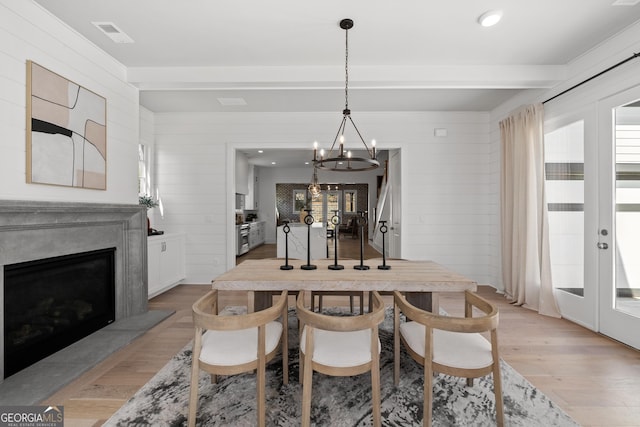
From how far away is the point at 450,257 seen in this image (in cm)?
467

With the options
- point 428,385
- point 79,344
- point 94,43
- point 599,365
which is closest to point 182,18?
point 94,43

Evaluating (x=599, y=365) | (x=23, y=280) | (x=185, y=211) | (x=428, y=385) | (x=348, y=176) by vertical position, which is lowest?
(x=599, y=365)

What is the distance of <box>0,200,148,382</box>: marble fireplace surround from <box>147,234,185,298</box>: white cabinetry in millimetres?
515

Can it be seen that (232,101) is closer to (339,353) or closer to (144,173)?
(144,173)

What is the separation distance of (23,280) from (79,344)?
733mm

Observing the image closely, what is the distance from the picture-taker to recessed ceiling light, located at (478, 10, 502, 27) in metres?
2.35

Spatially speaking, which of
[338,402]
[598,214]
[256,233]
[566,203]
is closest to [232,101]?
[338,402]

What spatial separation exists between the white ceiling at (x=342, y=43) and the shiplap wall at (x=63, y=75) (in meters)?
0.14

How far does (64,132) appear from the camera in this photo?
251 centimetres

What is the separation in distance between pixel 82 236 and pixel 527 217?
477cm

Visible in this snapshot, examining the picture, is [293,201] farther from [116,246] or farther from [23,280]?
[23,280]

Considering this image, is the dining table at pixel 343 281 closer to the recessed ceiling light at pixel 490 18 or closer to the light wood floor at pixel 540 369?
the light wood floor at pixel 540 369

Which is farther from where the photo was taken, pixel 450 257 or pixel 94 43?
pixel 450 257

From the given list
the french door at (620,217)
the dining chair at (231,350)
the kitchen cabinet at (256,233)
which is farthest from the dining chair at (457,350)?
the kitchen cabinet at (256,233)
